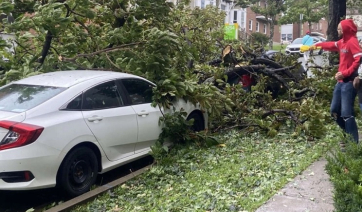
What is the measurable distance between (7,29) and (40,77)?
182 cm

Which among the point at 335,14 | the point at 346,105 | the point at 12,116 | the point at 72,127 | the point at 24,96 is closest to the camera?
the point at 12,116

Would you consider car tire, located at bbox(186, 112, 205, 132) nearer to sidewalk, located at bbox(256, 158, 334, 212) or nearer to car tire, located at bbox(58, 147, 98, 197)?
car tire, located at bbox(58, 147, 98, 197)

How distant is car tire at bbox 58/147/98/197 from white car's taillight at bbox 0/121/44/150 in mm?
531

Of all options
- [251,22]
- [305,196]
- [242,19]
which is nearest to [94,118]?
[305,196]

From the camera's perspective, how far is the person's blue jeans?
18.7ft

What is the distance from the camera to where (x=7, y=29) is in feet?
23.5

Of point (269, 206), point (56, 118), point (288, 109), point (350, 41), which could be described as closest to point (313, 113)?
point (288, 109)

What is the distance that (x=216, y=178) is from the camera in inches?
205

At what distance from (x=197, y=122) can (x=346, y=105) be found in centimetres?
266

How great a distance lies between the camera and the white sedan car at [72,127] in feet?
15.1

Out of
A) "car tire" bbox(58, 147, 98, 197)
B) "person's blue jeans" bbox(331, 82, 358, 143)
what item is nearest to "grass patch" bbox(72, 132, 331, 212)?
"car tire" bbox(58, 147, 98, 197)

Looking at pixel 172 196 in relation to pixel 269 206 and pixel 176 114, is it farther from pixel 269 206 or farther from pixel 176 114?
pixel 176 114

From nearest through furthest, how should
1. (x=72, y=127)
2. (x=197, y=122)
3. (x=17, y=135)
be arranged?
1. (x=17, y=135)
2. (x=72, y=127)
3. (x=197, y=122)

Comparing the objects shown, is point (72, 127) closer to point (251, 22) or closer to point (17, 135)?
point (17, 135)
